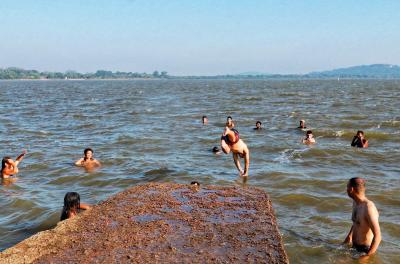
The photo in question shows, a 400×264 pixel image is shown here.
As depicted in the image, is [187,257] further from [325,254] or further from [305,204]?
[305,204]

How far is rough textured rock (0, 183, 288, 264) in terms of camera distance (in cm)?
517

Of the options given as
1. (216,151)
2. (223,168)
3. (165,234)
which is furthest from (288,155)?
(165,234)

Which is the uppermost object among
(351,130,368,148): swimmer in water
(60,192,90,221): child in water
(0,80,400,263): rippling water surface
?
(60,192,90,221): child in water

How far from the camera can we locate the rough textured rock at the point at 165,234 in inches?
204

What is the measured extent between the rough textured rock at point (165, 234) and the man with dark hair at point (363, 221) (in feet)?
4.74

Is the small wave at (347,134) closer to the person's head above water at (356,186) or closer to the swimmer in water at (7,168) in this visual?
the swimmer in water at (7,168)

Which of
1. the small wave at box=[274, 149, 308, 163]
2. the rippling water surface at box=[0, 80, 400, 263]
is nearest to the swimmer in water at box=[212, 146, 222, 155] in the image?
the rippling water surface at box=[0, 80, 400, 263]

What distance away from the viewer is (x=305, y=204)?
11.2m

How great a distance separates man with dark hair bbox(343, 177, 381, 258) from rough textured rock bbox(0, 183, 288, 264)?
1443 millimetres

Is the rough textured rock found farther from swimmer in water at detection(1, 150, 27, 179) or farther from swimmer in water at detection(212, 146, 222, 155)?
swimmer in water at detection(212, 146, 222, 155)

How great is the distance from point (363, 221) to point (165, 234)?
338cm

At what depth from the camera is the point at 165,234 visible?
581 cm

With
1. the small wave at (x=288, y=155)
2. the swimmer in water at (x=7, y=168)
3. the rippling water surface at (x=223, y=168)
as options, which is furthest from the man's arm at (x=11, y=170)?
the small wave at (x=288, y=155)

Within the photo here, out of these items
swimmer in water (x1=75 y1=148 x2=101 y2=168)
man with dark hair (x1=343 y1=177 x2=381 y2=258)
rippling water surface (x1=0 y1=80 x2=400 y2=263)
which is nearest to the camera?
man with dark hair (x1=343 y1=177 x2=381 y2=258)
